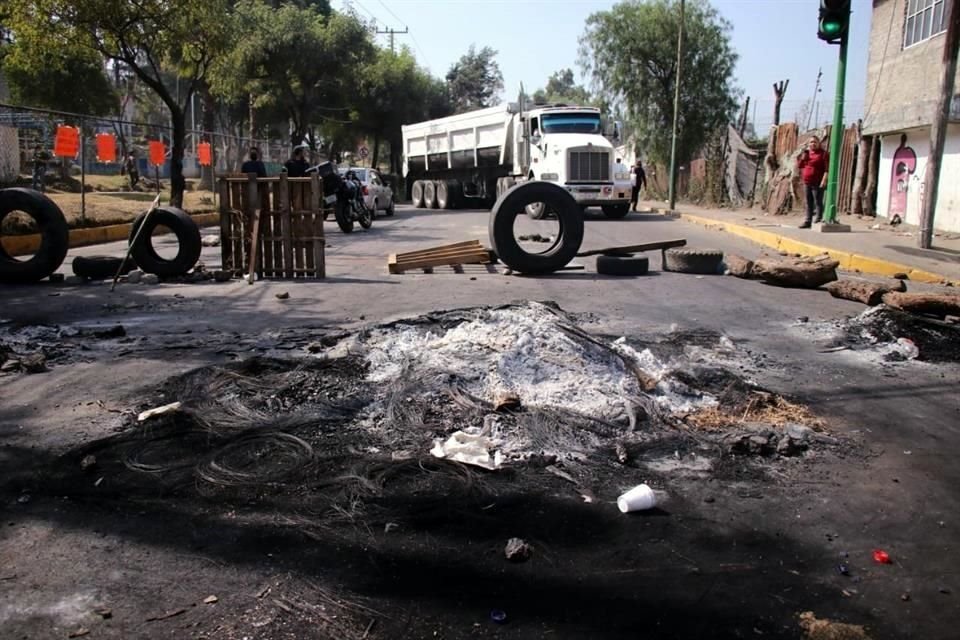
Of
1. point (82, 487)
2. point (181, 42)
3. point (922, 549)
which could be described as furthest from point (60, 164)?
point (922, 549)

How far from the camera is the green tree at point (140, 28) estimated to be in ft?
64.4

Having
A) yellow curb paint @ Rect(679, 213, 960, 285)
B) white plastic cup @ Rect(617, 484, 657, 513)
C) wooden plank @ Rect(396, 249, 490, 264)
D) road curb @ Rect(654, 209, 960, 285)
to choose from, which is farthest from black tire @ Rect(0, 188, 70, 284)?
road curb @ Rect(654, 209, 960, 285)

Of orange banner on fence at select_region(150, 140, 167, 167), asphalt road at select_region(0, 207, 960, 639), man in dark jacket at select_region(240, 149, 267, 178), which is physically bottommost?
asphalt road at select_region(0, 207, 960, 639)

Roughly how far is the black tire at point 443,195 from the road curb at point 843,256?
49.3ft

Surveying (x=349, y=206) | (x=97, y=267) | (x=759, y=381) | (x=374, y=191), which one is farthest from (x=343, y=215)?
(x=759, y=381)

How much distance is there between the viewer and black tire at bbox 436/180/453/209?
113 ft

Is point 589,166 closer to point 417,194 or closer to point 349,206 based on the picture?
point 349,206

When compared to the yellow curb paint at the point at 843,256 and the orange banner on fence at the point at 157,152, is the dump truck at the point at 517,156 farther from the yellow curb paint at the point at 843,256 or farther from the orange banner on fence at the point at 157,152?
the orange banner on fence at the point at 157,152

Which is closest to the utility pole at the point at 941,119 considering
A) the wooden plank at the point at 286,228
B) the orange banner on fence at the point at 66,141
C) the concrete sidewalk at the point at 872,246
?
the concrete sidewalk at the point at 872,246

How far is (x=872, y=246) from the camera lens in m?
15.2

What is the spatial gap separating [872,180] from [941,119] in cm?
938

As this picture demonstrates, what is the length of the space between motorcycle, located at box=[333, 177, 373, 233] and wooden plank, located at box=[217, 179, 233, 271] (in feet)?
26.6

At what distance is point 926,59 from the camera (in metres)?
19.2

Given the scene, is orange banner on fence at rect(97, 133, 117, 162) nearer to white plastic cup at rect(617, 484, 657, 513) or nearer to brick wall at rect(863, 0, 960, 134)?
brick wall at rect(863, 0, 960, 134)
